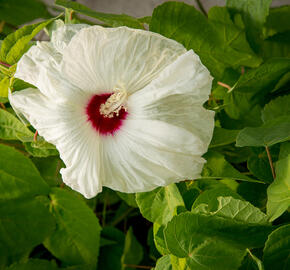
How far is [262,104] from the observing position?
0.52 metres

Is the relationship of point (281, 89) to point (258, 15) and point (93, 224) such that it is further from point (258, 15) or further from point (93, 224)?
point (93, 224)

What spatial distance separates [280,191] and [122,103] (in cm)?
17

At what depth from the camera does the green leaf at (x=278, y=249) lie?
0.35 metres

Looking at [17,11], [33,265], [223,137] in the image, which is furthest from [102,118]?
[17,11]

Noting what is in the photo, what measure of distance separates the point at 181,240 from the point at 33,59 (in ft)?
0.68

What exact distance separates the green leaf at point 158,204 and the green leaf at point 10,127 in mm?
154

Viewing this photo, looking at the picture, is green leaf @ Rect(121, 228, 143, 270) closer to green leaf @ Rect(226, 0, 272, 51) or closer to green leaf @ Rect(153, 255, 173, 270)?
green leaf @ Rect(153, 255, 173, 270)

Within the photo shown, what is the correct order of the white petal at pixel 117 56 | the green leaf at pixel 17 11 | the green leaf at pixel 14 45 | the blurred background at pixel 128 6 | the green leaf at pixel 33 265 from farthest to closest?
1. the blurred background at pixel 128 6
2. the green leaf at pixel 17 11
3. the green leaf at pixel 33 265
4. the green leaf at pixel 14 45
5. the white petal at pixel 117 56

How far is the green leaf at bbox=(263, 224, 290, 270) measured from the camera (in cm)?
35

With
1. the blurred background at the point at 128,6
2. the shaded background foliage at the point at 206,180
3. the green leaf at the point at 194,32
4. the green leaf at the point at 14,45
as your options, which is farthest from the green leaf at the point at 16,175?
the blurred background at the point at 128,6

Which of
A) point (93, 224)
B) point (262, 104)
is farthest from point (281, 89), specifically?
point (93, 224)

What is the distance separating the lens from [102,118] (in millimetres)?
373

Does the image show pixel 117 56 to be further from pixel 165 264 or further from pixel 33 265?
pixel 33 265

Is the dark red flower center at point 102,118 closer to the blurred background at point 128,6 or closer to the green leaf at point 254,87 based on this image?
the green leaf at point 254,87
